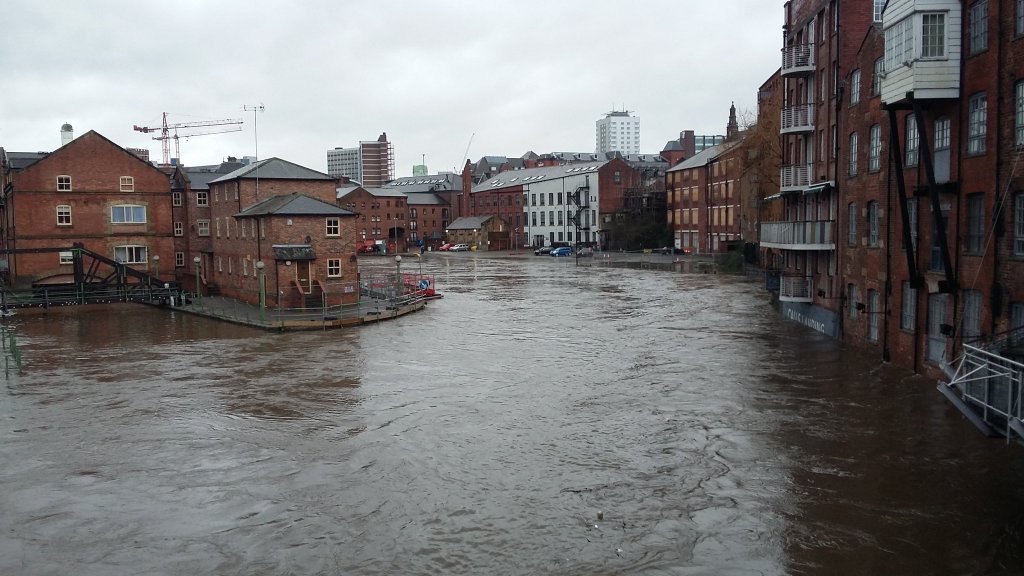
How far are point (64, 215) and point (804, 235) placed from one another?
1548 inches

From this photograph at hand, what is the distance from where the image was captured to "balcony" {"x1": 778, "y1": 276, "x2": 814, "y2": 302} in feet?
114

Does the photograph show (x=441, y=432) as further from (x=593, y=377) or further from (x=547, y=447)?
(x=593, y=377)

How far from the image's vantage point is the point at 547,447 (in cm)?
1861

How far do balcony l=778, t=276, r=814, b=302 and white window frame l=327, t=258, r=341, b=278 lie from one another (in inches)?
835

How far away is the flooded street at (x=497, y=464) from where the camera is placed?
43.4 feet

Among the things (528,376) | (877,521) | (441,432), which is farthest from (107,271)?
(877,521)

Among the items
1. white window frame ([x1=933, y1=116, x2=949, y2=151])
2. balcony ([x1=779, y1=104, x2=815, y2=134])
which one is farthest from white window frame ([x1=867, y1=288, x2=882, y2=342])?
balcony ([x1=779, y1=104, x2=815, y2=134])

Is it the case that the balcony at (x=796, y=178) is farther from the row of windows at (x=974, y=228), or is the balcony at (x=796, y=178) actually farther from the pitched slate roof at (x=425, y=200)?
the pitched slate roof at (x=425, y=200)

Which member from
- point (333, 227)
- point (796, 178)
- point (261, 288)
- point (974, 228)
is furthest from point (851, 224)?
point (261, 288)

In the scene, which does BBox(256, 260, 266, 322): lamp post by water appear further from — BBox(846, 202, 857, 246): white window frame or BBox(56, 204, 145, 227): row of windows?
BBox(846, 202, 857, 246): white window frame

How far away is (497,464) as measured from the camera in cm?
1755

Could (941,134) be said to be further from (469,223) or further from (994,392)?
(469,223)

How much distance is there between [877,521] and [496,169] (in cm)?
13269

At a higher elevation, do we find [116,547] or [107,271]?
[107,271]
